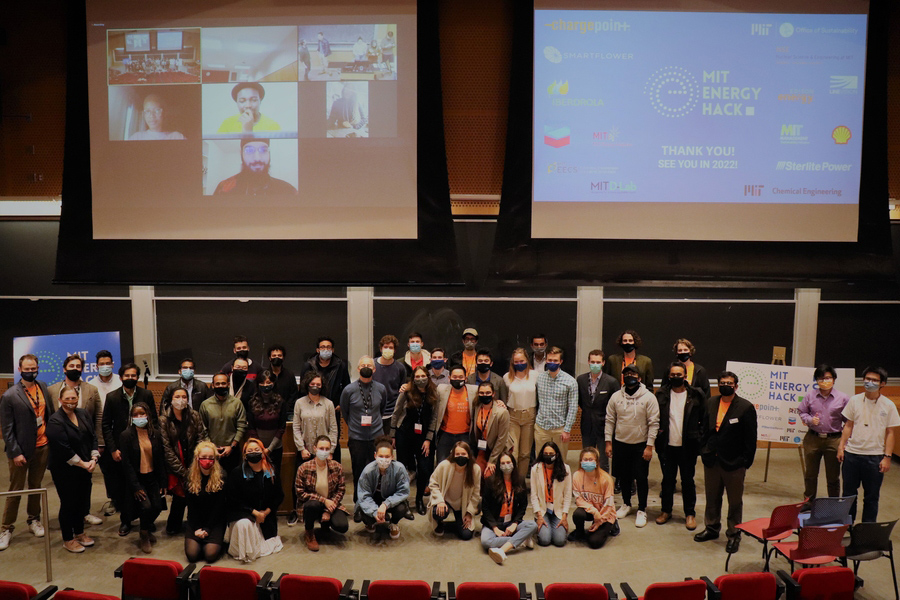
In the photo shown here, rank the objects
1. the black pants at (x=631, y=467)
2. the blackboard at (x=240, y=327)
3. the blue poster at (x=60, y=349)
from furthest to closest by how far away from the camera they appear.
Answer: the blackboard at (x=240, y=327) → the blue poster at (x=60, y=349) → the black pants at (x=631, y=467)

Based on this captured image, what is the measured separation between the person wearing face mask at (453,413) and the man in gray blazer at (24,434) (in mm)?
3466

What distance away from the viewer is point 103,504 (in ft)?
21.9

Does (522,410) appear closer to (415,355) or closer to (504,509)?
(504,509)

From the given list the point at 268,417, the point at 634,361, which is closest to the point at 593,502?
the point at 634,361

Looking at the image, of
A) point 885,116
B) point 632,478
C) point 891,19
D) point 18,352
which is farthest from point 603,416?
point 18,352

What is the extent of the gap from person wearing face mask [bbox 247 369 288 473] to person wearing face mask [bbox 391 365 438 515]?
1.10 m

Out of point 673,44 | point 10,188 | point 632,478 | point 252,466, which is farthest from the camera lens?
point 10,188

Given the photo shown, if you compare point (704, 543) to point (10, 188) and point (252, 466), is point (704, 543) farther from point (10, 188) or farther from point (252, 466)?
point (10, 188)

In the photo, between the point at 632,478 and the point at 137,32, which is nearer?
the point at 632,478

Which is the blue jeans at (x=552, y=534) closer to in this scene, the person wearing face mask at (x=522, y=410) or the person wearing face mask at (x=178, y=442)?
the person wearing face mask at (x=522, y=410)

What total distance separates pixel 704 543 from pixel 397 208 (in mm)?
4545

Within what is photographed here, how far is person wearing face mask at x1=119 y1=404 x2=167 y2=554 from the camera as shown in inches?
225

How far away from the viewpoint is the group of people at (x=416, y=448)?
567 cm

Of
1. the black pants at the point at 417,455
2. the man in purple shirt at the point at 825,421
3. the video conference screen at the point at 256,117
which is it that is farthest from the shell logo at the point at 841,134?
the black pants at the point at 417,455
